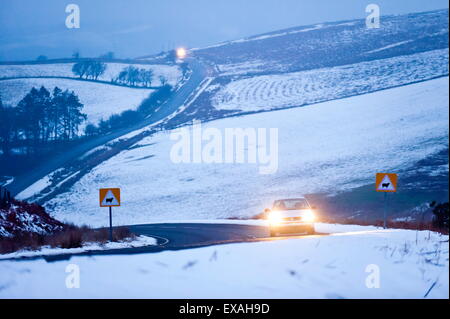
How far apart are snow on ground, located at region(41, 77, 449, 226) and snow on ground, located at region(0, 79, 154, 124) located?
12.6ft

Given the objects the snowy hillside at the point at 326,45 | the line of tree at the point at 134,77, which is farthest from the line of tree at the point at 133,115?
the snowy hillside at the point at 326,45

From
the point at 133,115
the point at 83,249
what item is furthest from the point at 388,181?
the point at 133,115

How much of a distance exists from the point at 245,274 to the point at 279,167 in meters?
39.3

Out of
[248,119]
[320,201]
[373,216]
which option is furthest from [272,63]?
[373,216]

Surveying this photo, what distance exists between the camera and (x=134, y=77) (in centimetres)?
5288

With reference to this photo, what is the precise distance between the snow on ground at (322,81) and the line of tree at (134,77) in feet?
23.9

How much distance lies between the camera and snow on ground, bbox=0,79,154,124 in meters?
41.4

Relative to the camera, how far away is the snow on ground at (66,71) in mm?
46312

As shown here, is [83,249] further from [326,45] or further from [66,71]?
→ [326,45]

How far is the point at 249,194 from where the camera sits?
43.2 metres

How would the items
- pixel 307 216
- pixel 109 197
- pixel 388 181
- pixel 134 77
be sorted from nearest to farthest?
pixel 109 197
pixel 307 216
pixel 388 181
pixel 134 77
